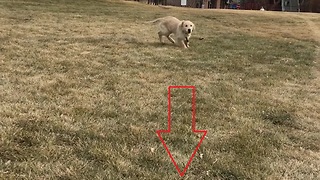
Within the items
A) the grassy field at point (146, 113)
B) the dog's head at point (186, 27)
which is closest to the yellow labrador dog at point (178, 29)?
the dog's head at point (186, 27)

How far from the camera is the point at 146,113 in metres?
4.96

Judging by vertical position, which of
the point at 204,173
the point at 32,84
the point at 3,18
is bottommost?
the point at 204,173

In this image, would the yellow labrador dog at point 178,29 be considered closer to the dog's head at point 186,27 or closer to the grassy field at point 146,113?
the dog's head at point 186,27

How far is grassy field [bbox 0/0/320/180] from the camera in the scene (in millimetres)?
3455

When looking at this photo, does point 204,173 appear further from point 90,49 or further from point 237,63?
point 90,49

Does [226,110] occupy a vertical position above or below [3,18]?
below

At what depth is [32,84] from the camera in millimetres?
5949

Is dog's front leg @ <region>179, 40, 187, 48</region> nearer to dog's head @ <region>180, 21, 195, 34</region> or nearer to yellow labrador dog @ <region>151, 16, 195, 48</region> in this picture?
yellow labrador dog @ <region>151, 16, 195, 48</region>

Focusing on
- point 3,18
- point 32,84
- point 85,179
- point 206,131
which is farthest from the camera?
point 3,18

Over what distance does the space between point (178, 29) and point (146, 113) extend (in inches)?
242

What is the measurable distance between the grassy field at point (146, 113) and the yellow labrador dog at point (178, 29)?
2.18ft

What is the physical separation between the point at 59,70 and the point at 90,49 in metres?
2.81

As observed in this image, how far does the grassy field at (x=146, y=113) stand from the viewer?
346 centimetres

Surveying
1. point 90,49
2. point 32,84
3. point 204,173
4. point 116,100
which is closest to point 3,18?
point 90,49
